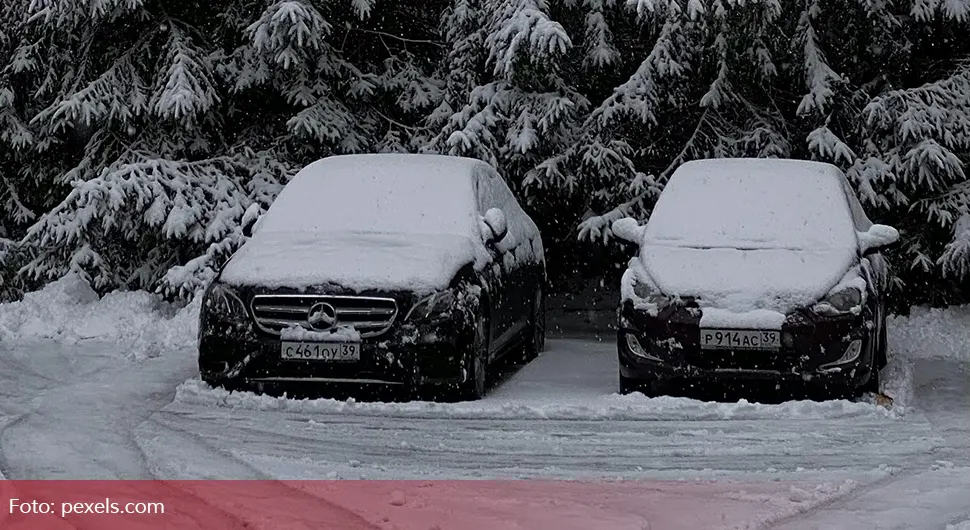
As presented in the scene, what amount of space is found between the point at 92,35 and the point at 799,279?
31.0 ft

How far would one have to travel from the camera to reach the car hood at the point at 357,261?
9.13 m

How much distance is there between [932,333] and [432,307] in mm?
6381

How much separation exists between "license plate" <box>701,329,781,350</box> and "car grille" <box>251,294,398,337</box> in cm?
198

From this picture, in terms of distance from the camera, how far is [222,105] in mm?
16078

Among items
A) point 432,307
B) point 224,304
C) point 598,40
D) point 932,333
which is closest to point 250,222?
point 224,304

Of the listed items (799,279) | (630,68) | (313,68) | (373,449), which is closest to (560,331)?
(630,68)

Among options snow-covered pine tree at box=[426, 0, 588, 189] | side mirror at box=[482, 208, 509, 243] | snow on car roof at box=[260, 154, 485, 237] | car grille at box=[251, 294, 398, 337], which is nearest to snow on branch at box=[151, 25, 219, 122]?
snow-covered pine tree at box=[426, 0, 588, 189]

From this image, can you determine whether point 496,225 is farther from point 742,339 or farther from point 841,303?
point 841,303

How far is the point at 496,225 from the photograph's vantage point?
33.9 ft

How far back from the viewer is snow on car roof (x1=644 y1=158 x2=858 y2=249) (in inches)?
395

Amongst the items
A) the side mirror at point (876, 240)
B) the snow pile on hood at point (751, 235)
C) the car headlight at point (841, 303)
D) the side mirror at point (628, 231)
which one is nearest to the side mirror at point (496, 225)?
the side mirror at point (628, 231)

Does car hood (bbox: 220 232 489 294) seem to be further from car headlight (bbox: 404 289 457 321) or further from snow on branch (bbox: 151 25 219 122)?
snow on branch (bbox: 151 25 219 122)

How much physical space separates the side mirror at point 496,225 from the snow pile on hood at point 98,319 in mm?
3060

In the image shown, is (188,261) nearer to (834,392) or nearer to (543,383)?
(543,383)
